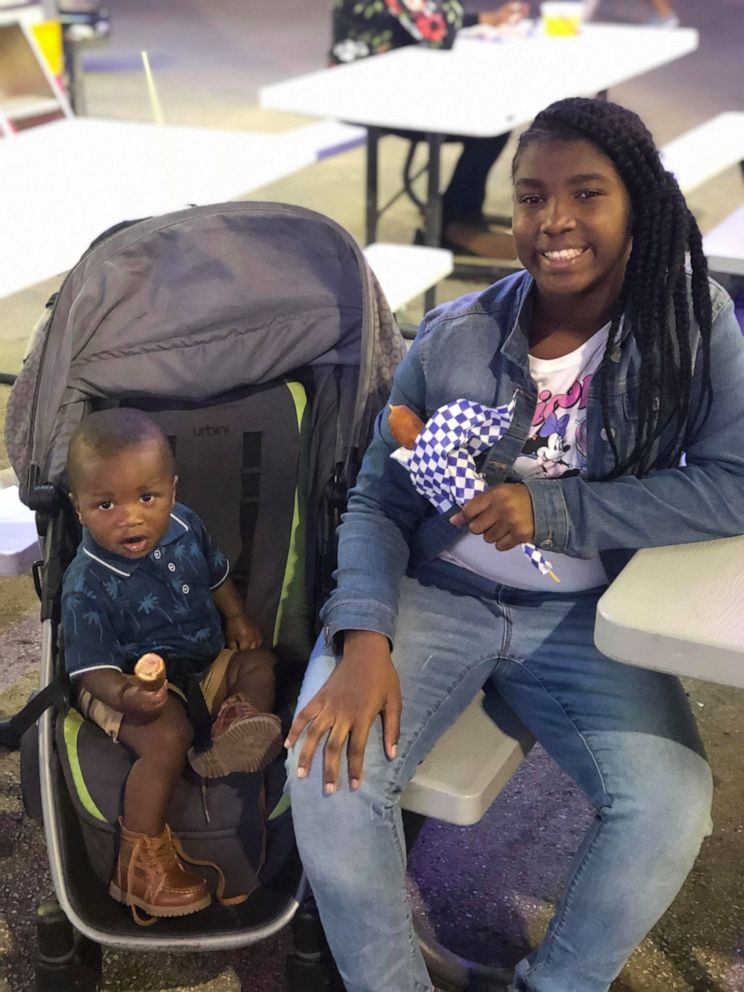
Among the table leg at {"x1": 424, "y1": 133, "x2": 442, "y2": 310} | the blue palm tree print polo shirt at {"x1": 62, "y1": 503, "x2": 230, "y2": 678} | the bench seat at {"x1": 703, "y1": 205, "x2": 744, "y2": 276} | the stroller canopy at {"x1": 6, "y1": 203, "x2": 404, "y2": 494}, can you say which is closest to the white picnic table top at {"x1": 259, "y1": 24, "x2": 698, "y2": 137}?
the table leg at {"x1": 424, "y1": 133, "x2": 442, "y2": 310}

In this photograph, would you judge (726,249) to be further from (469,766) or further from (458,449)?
(469,766)

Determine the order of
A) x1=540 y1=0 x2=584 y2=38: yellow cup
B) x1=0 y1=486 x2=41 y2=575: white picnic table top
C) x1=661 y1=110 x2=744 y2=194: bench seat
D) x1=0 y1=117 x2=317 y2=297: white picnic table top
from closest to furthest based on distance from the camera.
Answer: x1=0 y1=486 x2=41 y2=575: white picnic table top < x1=0 y1=117 x2=317 y2=297: white picnic table top < x1=661 y1=110 x2=744 y2=194: bench seat < x1=540 y1=0 x2=584 y2=38: yellow cup

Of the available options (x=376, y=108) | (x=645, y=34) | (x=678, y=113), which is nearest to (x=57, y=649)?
(x=376, y=108)

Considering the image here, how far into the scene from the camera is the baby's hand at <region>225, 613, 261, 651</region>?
6.42 feet

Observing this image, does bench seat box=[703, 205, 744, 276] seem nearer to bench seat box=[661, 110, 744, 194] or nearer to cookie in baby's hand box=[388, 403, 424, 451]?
bench seat box=[661, 110, 744, 194]

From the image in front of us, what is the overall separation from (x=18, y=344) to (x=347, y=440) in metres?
2.61

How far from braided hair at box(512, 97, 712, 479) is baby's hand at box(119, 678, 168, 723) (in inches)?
27.7

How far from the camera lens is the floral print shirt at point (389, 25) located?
179 inches

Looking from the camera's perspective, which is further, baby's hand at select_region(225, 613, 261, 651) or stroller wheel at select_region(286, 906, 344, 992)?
baby's hand at select_region(225, 613, 261, 651)

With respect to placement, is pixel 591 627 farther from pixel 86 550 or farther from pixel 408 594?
pixel 86 550

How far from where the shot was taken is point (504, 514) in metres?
1.48

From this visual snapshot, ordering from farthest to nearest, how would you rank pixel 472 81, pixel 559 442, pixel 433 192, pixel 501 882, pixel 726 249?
1. pixel 433 192
2. pixel 472 81
3. pixel 726 249
4. pixel 501 882
5. pixel 559 442

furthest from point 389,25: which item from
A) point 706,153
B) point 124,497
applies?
point 124,497

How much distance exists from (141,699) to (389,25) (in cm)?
361
